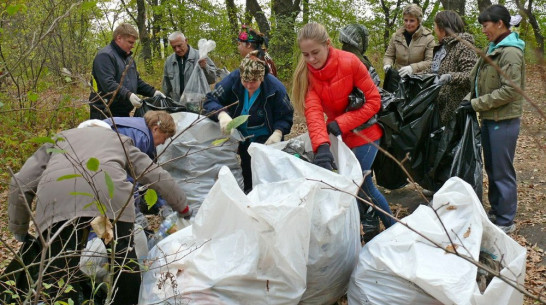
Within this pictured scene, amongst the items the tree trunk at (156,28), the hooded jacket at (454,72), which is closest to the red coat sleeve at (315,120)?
the hooded jacket at (454,72)

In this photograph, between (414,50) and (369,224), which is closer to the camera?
(369,224)

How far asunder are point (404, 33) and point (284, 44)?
16.0 ft

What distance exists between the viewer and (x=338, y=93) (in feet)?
9.51

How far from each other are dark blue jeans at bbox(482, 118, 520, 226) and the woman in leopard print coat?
36cm

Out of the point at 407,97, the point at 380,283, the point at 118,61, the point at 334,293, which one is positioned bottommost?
the point at 334,293

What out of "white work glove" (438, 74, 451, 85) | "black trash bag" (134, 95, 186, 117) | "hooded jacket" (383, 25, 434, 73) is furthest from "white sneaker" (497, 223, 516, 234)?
"black trash bag" (134, 95, 186, 117)

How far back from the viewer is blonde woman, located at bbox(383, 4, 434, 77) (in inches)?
162

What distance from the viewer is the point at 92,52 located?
6918mm

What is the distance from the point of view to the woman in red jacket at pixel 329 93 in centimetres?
275

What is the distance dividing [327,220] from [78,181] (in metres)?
1.11

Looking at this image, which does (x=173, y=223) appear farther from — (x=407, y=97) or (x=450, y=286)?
(x=407, y=97)

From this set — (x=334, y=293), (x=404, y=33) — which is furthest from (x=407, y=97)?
(x=334, y=293)

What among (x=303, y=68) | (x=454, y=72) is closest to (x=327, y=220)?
(x=303, y=68)

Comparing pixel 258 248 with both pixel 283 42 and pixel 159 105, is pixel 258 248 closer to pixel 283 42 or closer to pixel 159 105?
pixel 159 105
